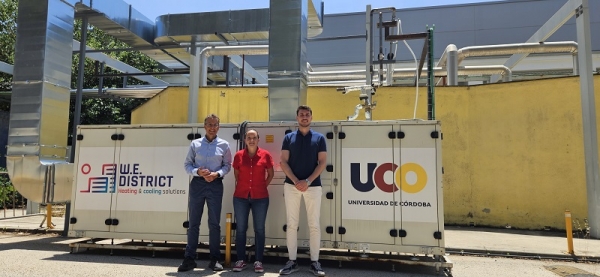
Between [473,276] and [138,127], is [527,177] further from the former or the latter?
[138,127]

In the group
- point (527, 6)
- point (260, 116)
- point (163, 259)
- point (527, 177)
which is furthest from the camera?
point (527, 6)

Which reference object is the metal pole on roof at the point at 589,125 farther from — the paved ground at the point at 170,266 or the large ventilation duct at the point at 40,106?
the large ventilation duct at the point at 40,106

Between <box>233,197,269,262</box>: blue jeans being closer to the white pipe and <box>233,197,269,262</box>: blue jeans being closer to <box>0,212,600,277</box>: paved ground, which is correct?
<box>0,212,600,277</box>: paved ground

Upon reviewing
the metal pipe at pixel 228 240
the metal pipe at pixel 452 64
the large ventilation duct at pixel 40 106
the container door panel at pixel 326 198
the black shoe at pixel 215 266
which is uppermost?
the metal pipe at pixel 452 64

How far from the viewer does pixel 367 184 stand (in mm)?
5465

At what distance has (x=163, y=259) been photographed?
19.3ft

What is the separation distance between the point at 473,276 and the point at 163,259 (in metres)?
4.35

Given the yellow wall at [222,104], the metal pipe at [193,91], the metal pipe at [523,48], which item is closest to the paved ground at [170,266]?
the metal pipe at [193,91]

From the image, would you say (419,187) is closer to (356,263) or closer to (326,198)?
(326,198)

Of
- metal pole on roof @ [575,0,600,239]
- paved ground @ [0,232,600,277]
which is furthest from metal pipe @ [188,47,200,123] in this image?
metal pole on roof @ [575,0,600,239]

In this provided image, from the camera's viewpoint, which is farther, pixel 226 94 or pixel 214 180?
pixel 226 94

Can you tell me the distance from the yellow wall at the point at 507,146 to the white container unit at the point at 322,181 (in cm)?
479

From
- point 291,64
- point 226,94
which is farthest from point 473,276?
point 226,94

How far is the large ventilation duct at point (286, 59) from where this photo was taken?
21.3 feet
